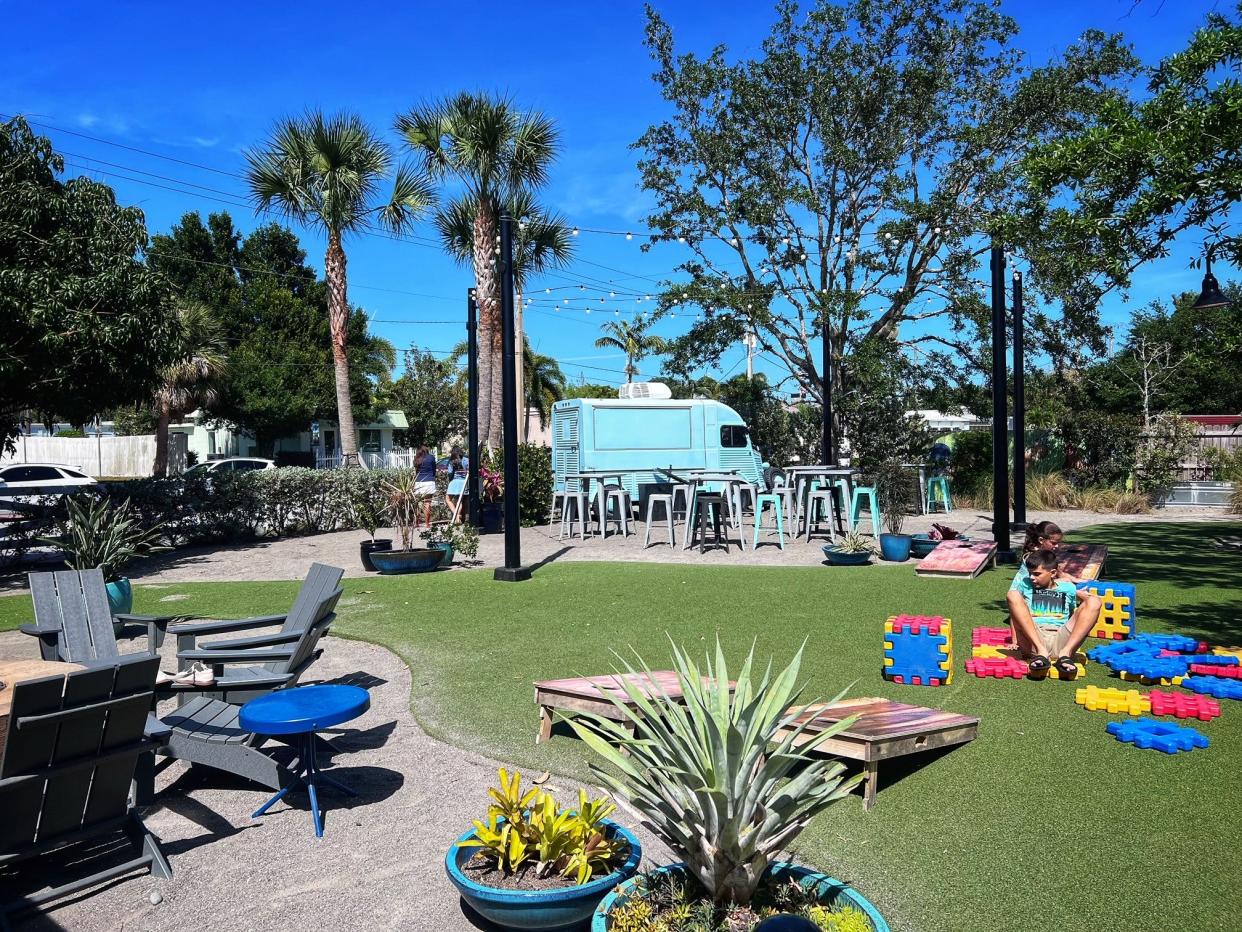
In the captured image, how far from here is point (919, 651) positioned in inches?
240

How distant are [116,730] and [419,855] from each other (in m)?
1.30

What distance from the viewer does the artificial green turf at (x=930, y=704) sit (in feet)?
10.9

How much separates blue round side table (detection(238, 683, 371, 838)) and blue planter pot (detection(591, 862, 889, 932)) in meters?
1.77

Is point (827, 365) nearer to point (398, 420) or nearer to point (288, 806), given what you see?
point (288, 806)

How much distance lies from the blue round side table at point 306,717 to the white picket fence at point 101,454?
143 ft

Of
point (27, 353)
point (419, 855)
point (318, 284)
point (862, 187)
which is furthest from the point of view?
point (318, 284)

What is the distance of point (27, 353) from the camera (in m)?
12.0

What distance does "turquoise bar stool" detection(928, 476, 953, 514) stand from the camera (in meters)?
20.7

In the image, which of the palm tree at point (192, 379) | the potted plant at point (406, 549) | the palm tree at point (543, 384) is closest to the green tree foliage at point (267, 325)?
the palm tree at point (192, 379)

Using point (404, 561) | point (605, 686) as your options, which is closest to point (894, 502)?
point (404, 561)

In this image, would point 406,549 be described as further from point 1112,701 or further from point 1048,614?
point 1112,701

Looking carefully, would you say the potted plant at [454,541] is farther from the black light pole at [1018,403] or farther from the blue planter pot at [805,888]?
the blue planter pot at [805,888]

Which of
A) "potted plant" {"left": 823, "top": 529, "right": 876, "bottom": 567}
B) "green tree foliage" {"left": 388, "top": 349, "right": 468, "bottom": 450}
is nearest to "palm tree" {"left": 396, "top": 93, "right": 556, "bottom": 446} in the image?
"potted plant" {"left": 823, "top": 529, "right": 876, "bottom": 567}

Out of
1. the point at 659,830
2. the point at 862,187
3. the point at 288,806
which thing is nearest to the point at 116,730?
the point at 288,806
